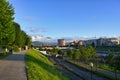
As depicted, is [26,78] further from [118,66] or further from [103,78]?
[103,78]

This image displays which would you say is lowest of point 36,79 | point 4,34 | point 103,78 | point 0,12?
point 103,78

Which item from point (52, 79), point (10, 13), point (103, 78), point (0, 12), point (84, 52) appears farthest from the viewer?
point (84, 52)

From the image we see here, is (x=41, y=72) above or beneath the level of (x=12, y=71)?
beneath

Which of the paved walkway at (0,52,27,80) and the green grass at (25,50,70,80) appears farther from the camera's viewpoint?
the green grass at (25,50,70,80)

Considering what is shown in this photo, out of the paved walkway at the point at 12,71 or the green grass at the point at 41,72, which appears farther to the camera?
the green grass at the point at 41,72

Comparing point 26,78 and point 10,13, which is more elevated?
point 10,13

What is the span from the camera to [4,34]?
44844 mm

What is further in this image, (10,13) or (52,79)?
(10,13)

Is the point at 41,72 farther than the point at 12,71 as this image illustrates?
Yes

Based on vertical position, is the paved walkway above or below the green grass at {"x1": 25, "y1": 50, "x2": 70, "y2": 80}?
above

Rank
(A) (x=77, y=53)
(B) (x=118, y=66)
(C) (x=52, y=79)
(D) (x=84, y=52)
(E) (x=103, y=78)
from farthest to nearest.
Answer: (A) (x=77, y=53) → (D) (x=84, y=52) → (E) (x=103, y=78) → (B) (x=118, y=66) → (C) (x=52, y=79)

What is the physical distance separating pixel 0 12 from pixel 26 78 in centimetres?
2346

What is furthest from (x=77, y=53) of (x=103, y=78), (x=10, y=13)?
(x=10, y=13)

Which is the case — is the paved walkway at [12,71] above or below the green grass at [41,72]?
above
